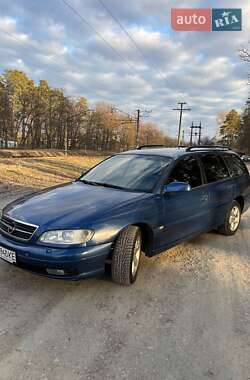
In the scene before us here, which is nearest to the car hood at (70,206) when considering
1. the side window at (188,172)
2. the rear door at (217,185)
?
the side window at (188,172)

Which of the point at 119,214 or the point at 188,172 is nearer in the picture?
the point at 119,214

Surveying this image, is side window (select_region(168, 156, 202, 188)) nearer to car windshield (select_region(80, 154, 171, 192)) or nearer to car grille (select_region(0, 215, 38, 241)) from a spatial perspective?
car windshield (select_region(80, 154, 171, 192))

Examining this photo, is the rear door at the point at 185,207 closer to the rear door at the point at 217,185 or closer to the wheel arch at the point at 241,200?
the rear door at the point at 217,185

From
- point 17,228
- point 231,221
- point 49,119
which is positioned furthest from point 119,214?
point 49,119

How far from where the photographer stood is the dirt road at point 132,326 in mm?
2369

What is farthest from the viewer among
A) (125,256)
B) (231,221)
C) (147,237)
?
(231,221)

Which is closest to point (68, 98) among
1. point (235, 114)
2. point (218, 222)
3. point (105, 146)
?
point (105, 146)

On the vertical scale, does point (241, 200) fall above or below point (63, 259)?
above

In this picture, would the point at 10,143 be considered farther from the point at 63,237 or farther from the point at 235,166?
the point at 63,237

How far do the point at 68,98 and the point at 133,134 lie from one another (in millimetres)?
33800

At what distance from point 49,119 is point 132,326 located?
8111cm

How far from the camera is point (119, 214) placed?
11.4 ft

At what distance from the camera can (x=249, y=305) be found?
11.0 feet

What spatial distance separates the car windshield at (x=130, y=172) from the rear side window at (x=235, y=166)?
1.85 metres
